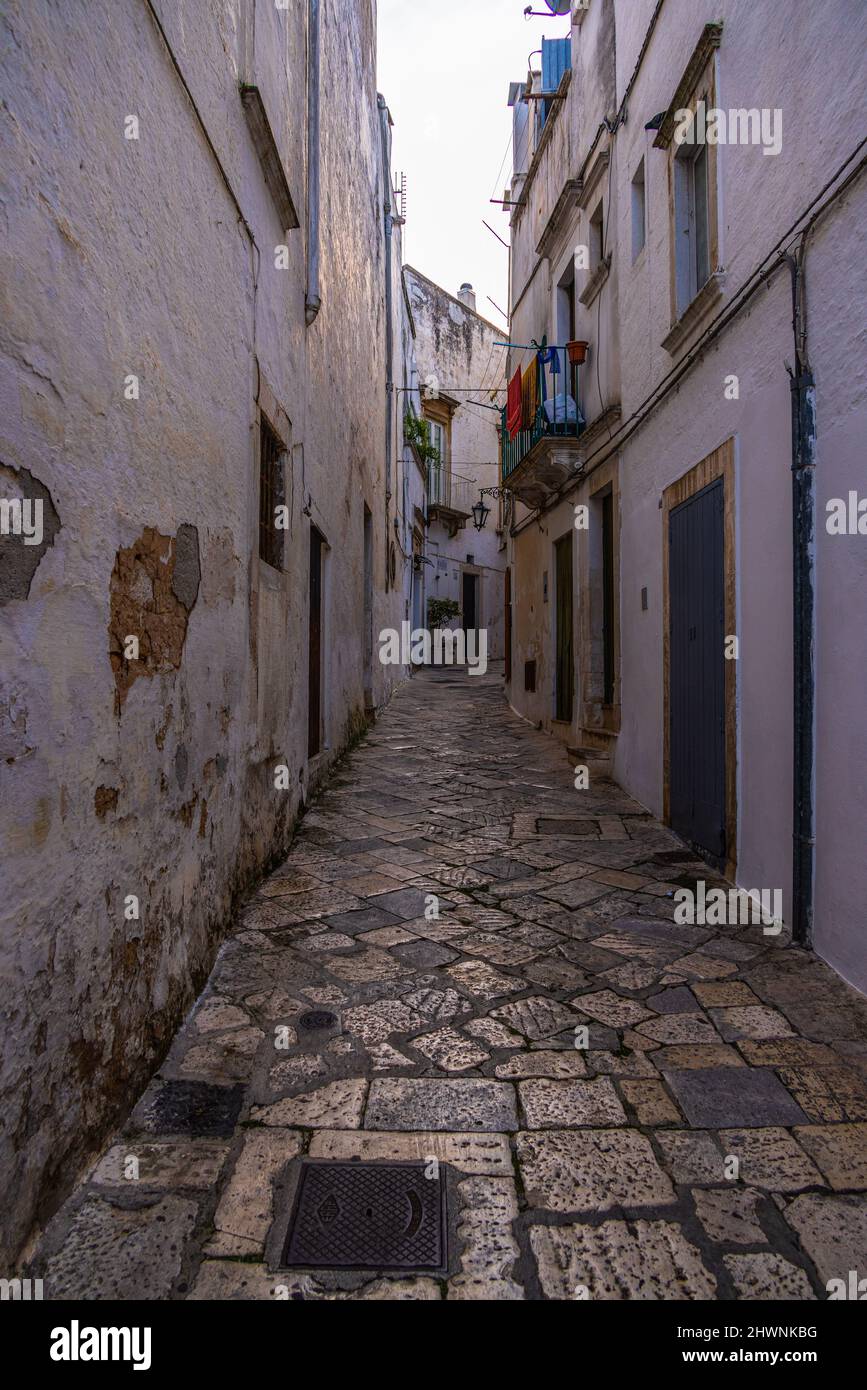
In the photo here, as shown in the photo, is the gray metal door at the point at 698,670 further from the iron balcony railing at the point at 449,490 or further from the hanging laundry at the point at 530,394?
the iron balcony railing at the point at 449,490

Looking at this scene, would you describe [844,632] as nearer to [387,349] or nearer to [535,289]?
[535,289]

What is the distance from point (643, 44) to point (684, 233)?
1.95 metres

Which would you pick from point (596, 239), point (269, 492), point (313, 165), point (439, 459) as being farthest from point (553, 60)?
point (439, 459)

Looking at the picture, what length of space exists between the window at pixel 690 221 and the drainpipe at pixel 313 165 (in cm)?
253

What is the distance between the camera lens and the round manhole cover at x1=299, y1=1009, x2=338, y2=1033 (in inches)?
110

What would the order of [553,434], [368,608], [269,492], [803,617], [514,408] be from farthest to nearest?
[368,608]
[514,408]
[553,434]
[269,492]
[803,617]

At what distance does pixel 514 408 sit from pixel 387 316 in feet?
12.4

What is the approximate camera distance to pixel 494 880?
4.54 meters

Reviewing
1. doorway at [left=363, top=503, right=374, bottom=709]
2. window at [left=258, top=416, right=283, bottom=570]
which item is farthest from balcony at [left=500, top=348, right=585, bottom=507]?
window at [left=258, top=416, right=283, bottom=570]

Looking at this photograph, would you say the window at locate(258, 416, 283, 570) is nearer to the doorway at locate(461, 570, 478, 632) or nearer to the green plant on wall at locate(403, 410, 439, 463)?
the green plant on wall at locate(403, 410, 439, 463)

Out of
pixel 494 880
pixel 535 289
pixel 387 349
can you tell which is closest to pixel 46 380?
pixel 494 880

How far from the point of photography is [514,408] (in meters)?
10.7

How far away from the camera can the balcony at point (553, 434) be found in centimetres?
846

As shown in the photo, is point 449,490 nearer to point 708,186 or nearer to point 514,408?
point 514,408
